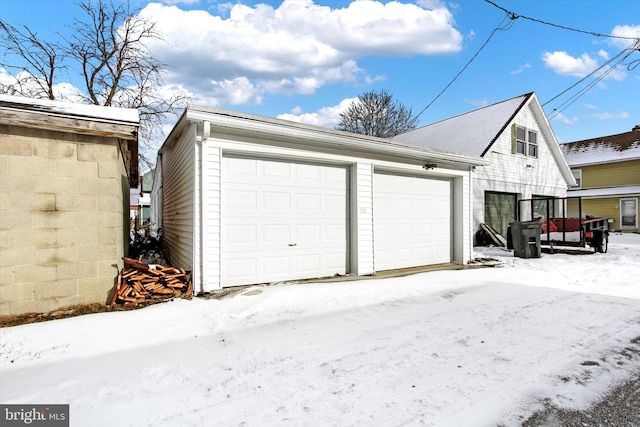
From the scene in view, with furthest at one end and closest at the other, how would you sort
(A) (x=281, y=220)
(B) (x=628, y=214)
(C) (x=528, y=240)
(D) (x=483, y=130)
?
(B) (x=628, y=214), (D) (x=483, y=130), (C) (x=528, y=240), (A) (x=281, y=220)

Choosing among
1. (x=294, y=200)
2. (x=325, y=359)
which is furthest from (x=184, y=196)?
(x=325, y=359)

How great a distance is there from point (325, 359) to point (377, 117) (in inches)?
1130

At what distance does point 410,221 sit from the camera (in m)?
8.02

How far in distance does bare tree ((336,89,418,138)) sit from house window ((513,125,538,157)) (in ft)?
49.3

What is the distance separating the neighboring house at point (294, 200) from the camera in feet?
17.6

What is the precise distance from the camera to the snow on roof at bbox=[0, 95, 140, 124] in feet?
14.0

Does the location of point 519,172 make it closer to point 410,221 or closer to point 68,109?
point 410,221

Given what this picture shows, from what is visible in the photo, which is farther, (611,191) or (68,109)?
(611,191)

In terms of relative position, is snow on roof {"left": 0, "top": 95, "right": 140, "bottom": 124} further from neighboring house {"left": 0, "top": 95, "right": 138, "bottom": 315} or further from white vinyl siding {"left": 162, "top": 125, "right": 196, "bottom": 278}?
white vinyl siding {"left": 162, "top": 125, "right": 196, "bottom": 278}

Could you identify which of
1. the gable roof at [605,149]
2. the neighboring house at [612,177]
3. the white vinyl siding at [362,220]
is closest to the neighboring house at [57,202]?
the white vinyl siding at [362,220]

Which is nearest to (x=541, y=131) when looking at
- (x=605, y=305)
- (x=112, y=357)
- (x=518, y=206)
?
(x=518, y=206)

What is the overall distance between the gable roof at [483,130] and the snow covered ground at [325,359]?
9333 mm

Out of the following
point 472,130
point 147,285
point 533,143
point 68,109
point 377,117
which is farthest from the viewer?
point 377,117

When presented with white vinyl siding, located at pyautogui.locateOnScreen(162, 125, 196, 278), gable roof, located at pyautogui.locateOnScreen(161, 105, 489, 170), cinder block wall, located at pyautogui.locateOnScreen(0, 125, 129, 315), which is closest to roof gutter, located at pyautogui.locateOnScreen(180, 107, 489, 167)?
gable roof, located at pyautogui.locateOnScreen(161, 105, 489, 170)
